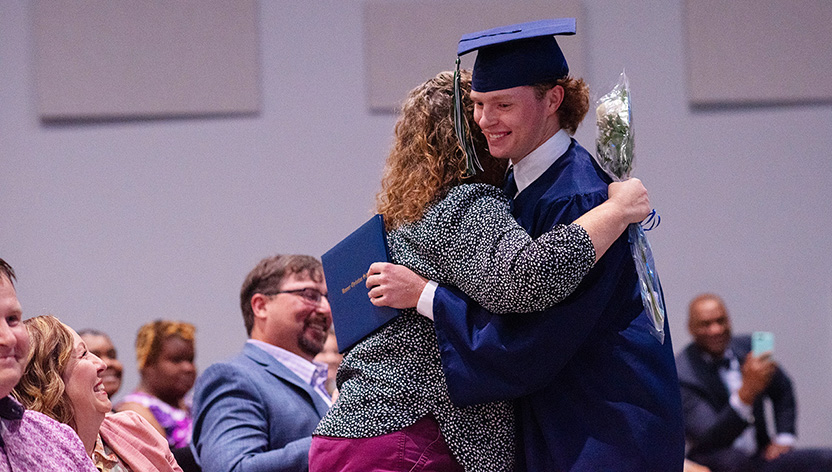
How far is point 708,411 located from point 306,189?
309 centimetres

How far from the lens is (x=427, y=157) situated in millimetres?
2232

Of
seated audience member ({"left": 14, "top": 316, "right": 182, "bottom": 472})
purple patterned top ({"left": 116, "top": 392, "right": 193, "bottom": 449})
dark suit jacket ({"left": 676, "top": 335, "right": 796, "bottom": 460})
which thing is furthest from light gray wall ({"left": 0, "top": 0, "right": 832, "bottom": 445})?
seated audience member ({"left": 14, "top": 316, "right": 182, "bottom": 472})

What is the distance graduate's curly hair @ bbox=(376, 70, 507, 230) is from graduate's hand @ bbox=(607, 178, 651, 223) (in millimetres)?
363

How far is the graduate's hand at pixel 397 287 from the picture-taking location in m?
2.13

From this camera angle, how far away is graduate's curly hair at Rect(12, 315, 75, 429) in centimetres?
223

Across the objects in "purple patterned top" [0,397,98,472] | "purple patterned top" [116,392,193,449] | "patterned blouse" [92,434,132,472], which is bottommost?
"purple patterned top" [116,392,193,449]

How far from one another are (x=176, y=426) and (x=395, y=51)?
3.28 m

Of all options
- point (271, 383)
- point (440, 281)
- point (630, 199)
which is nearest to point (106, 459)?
point (271, 383)

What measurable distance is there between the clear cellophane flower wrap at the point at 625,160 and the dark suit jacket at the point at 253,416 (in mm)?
1269

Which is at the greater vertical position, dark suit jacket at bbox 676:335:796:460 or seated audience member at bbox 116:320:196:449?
seated audience member at bbox 116:320:196:449

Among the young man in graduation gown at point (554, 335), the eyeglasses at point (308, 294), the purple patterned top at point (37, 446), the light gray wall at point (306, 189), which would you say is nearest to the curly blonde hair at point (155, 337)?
the light gray wall at point (306, 189)

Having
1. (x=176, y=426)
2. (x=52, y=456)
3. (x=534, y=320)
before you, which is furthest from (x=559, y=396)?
(x=176, y=426)

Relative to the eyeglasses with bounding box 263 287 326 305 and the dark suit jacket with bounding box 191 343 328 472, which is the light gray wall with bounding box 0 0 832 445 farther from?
the dark suit jacket with bounding box 191 343 328 472

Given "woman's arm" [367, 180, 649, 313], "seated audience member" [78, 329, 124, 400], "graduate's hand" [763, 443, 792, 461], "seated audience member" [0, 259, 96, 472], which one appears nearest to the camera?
"seated audience member" [0, 259, 96, 472]
